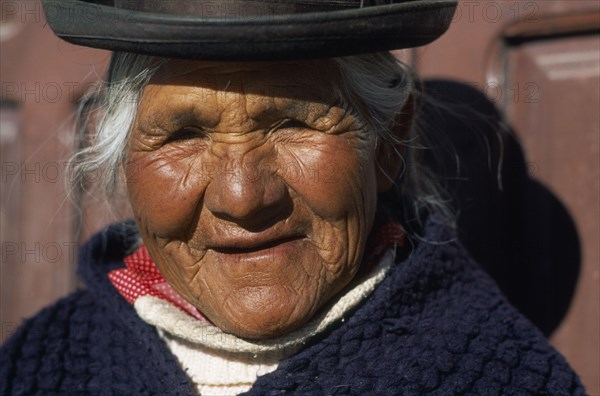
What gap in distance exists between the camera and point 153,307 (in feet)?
6.15

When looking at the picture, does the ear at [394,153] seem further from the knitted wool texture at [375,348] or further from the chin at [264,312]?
the chin at [264,312]

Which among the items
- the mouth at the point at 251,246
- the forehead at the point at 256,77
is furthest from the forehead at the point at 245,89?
the mouth at the point at 251,246

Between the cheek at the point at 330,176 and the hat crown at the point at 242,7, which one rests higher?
the hat crown at the point at 242,7

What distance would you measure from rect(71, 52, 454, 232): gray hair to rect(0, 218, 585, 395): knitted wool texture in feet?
0.55

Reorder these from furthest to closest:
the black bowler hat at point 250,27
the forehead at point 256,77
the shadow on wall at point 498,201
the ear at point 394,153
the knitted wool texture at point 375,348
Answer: the shadow on wall at point 498,201, the ear at point 394,153, the knitted wool texture at point 375,348, the forehead at point 256,77, the black bowler hat at point 250,27

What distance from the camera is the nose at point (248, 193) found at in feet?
5.25

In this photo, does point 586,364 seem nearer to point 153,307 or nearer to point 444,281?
point 444,281

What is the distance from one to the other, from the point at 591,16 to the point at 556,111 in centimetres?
24

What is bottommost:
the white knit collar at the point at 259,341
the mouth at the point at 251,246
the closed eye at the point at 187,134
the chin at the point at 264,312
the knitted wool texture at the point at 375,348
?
the knitted wool texture at the point at 375,348

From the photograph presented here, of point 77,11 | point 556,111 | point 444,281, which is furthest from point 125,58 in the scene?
point 556,111

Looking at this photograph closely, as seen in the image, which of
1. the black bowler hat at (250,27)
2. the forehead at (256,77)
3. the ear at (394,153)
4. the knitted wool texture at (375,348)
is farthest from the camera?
the ear at (394,153)

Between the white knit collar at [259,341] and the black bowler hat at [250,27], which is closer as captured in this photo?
the black bowler hat at [250,27]

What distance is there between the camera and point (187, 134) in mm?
1717

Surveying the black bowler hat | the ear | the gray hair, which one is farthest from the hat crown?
the ear
